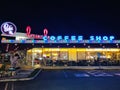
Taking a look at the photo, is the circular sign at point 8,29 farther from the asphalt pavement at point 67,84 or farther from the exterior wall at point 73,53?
the asphalt pavement at point 67,84

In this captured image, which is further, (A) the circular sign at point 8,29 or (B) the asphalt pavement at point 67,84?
(A) the circular sign at point 8,29

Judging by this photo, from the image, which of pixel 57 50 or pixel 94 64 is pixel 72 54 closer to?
pixel 57 50

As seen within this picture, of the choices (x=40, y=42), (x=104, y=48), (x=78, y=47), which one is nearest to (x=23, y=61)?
(x=40, y=42)

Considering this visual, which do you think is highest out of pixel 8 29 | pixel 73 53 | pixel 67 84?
pixel 8 29

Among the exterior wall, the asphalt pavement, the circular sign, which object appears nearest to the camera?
the asphalt pavement

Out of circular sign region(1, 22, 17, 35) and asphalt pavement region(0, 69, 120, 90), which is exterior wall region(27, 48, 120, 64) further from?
asphalt pavement region(0, 69, 120, 90)

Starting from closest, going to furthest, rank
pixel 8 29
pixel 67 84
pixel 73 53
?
pixel 67 84 → pixel 8 29 → pixel 73 53

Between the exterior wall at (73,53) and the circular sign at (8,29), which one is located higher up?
the circular sign at (8,29)

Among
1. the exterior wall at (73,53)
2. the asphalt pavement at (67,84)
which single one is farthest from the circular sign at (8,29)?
the asphalt pavement at (67,84)

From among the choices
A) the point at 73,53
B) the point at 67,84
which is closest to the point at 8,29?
the point at 73,53

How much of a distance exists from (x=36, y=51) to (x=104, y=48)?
39.6ft

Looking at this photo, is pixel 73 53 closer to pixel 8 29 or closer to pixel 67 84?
pixel 8 29

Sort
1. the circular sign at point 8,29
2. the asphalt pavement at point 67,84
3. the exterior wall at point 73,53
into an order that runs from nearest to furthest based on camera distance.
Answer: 1. the asphalt pavement at point 67,84
2. the circular sign at point 8,29
3. the exterior wall at point 73,53

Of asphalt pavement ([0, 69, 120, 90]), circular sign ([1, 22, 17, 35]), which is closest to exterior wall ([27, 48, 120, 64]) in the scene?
circular sign ([1, 22, 17, 35])
